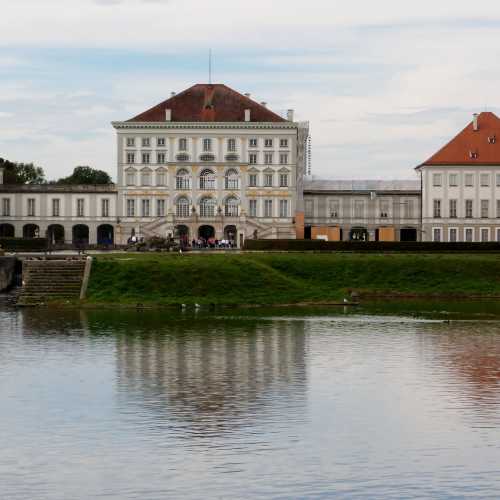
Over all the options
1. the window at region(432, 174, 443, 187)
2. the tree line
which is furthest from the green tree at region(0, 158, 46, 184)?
the window at region(432, 174, 443, 187)

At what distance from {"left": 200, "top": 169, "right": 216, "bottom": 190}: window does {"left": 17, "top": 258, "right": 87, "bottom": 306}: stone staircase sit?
47.5 m

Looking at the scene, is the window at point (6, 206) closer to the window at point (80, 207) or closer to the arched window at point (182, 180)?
the window at point (80, 207)

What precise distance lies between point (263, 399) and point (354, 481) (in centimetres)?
773

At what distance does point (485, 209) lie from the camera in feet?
359

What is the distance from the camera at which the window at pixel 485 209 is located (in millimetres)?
109312

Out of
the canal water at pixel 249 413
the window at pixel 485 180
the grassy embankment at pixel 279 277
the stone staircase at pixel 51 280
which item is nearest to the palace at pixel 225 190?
the window at pixel 485 180

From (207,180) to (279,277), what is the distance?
48780mm

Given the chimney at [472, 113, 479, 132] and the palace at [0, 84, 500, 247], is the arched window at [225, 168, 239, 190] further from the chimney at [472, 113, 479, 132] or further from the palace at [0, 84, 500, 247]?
the chimney at [472, 113, 479, 132]

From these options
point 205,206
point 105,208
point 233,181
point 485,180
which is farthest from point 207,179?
point 485,180

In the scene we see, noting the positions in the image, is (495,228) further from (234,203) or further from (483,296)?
(483,296)

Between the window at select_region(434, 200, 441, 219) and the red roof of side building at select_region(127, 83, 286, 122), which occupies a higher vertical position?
the red roof of side building at select_region(127, 83, 286, 122)

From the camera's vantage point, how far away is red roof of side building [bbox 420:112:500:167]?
109 m

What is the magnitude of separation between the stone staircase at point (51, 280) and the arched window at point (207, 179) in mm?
47549

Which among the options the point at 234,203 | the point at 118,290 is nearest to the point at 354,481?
the point at 118,290
